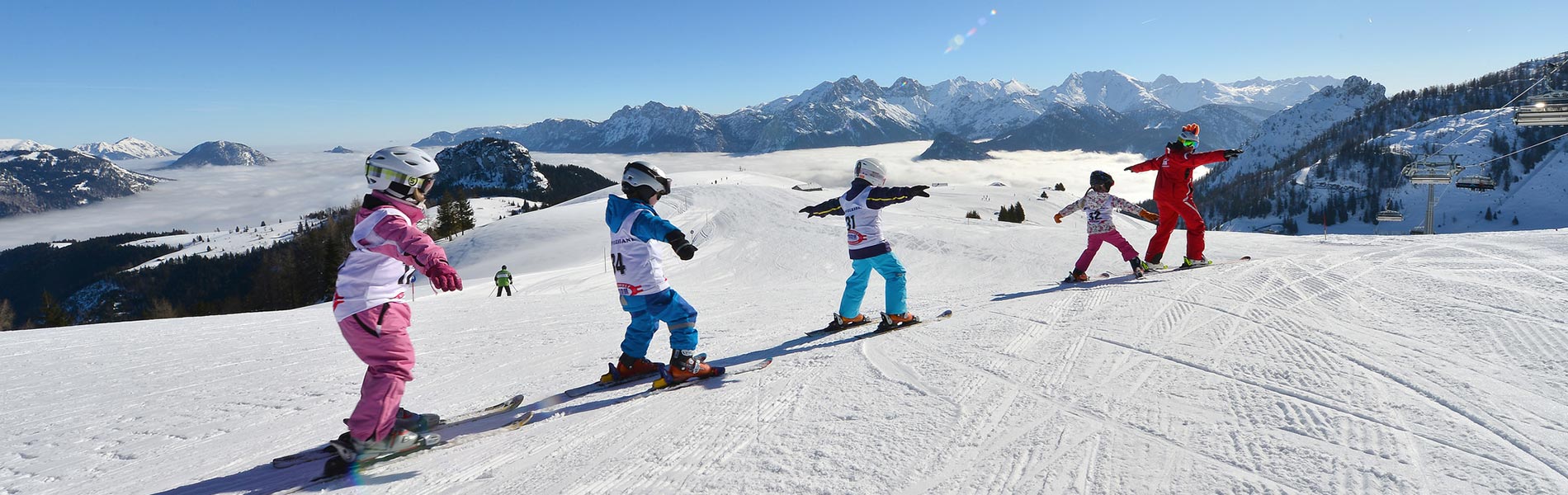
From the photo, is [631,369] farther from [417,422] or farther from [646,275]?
[417,422]

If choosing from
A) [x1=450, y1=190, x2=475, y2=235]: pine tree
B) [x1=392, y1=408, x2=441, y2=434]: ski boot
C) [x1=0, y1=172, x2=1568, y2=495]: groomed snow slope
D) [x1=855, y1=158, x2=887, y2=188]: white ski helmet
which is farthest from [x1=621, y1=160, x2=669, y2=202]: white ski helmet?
[x1=450, y1=190, x2=475, y2=235]: pine tree

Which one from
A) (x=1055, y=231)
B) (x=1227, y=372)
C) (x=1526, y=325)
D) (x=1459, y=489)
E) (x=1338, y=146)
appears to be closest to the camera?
(x=1459, y=489)

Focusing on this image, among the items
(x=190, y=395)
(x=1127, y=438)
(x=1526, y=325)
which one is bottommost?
(x=190, y=395)

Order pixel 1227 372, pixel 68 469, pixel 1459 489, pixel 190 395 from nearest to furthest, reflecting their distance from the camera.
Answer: pixel 1459 489
pixel 68 469
pixel 1227 372
pixel 190 395

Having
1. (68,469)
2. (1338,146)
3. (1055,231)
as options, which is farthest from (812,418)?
(1338,146)

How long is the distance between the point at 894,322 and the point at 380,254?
463 cm

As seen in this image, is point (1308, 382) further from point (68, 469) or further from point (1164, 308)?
point (68, 469)

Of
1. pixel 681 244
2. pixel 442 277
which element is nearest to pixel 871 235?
pixel 681 244

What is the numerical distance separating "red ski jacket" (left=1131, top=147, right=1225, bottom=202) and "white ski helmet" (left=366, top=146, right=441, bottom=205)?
30.9 feet

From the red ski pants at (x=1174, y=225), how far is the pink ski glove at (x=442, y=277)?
32.5ft

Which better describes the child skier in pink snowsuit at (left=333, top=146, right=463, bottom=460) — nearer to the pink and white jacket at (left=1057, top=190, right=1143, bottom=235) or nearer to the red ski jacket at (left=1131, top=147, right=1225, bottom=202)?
the pink and white jacket at (left=1057, top=190, right=1143, bottom=235)

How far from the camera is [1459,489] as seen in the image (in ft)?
8.62

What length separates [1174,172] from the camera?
9.77m

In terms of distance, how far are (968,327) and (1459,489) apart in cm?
391
